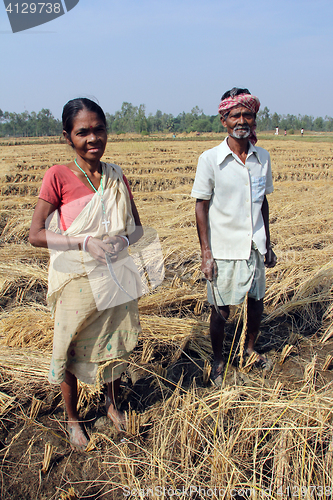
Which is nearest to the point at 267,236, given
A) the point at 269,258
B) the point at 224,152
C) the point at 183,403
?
the point at 269,258

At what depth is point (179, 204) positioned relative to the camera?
5.82m

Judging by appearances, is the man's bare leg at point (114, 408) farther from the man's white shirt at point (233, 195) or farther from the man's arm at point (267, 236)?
the man's arm at point (267, 236)

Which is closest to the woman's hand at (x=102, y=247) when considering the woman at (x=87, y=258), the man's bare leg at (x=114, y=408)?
the woman at (x=87, y=258)

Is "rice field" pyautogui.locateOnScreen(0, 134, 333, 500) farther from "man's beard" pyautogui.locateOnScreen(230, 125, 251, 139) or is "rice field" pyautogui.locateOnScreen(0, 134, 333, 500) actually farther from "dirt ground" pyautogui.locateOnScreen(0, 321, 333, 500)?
"man's beard" pyautogui.locateOnScreen(230, 125, 251, 139)

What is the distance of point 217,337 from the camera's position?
6.62 feet

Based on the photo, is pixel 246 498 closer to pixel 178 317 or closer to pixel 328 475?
pixel 328 475

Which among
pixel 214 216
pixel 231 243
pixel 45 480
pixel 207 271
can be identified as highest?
pixel 214 216

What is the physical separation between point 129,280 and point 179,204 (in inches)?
171

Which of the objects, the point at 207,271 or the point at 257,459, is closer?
the point at 257,459

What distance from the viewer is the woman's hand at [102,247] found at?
1334 mm

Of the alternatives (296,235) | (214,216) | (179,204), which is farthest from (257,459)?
(179,204)

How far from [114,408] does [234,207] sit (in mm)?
1202

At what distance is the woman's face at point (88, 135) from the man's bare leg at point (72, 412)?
980mm

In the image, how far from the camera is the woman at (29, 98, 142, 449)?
1366mm
